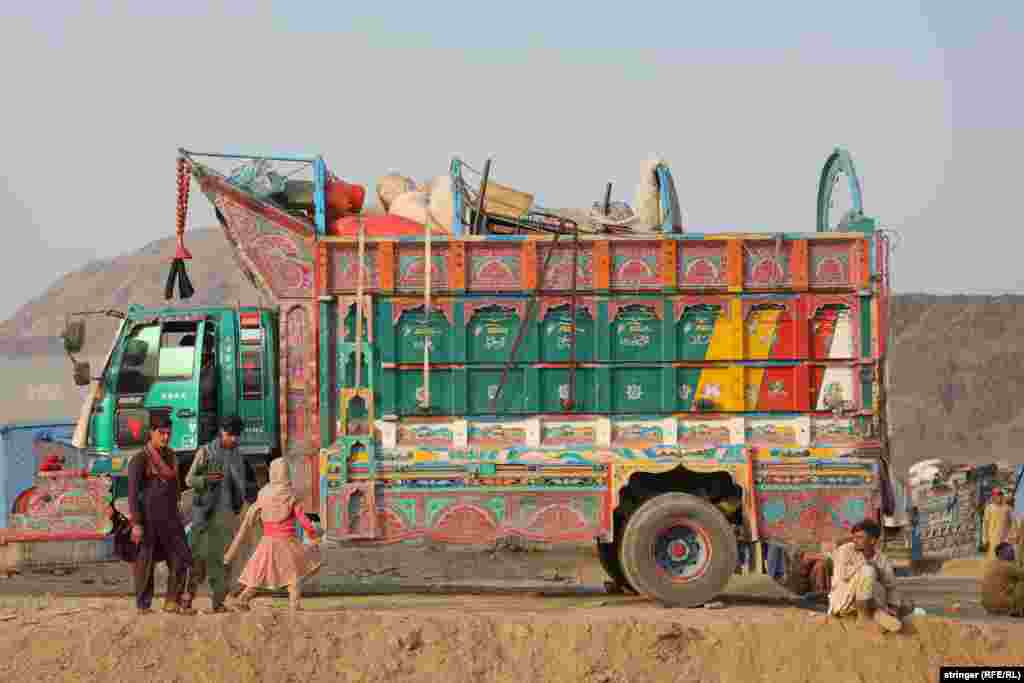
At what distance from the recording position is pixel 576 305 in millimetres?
13000

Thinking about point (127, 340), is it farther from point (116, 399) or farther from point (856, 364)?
point (856, 364)

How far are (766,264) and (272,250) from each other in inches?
172

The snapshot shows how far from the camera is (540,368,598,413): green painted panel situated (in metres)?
13.0

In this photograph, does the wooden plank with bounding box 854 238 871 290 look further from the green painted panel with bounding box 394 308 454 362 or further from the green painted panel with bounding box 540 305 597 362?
the green painted panel with bounding box 394 308 454 362

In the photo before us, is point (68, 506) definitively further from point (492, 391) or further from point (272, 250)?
point (492, 391)

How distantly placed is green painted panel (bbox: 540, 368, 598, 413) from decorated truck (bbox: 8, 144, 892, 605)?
0.07 ft

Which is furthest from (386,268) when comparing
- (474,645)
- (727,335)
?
(474,645)

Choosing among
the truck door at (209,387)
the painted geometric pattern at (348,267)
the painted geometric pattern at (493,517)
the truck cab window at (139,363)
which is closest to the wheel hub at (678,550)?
the painted geometric pattern at (493,517)

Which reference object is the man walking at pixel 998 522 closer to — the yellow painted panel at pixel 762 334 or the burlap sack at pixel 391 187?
the yellow painted panel at pixel 762 334

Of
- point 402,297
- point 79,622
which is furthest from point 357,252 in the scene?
point 79,622

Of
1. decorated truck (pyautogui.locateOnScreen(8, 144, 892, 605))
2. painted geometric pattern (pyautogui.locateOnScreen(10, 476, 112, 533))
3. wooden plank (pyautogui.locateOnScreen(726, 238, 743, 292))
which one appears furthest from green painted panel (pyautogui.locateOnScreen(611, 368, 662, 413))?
painted geometric pattern (pyautogui.locateOnScreen(10, 476, 112, 533))

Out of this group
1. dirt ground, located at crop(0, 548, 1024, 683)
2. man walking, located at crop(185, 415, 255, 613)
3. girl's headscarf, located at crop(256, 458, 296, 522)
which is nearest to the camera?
dirt ground, located at crop(0, 548, 1024, 683)

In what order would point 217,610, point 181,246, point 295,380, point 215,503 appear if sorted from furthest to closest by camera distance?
point 181,246 → point 295,380 → point 215,503 → point 217,610

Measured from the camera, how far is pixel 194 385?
537 inches
